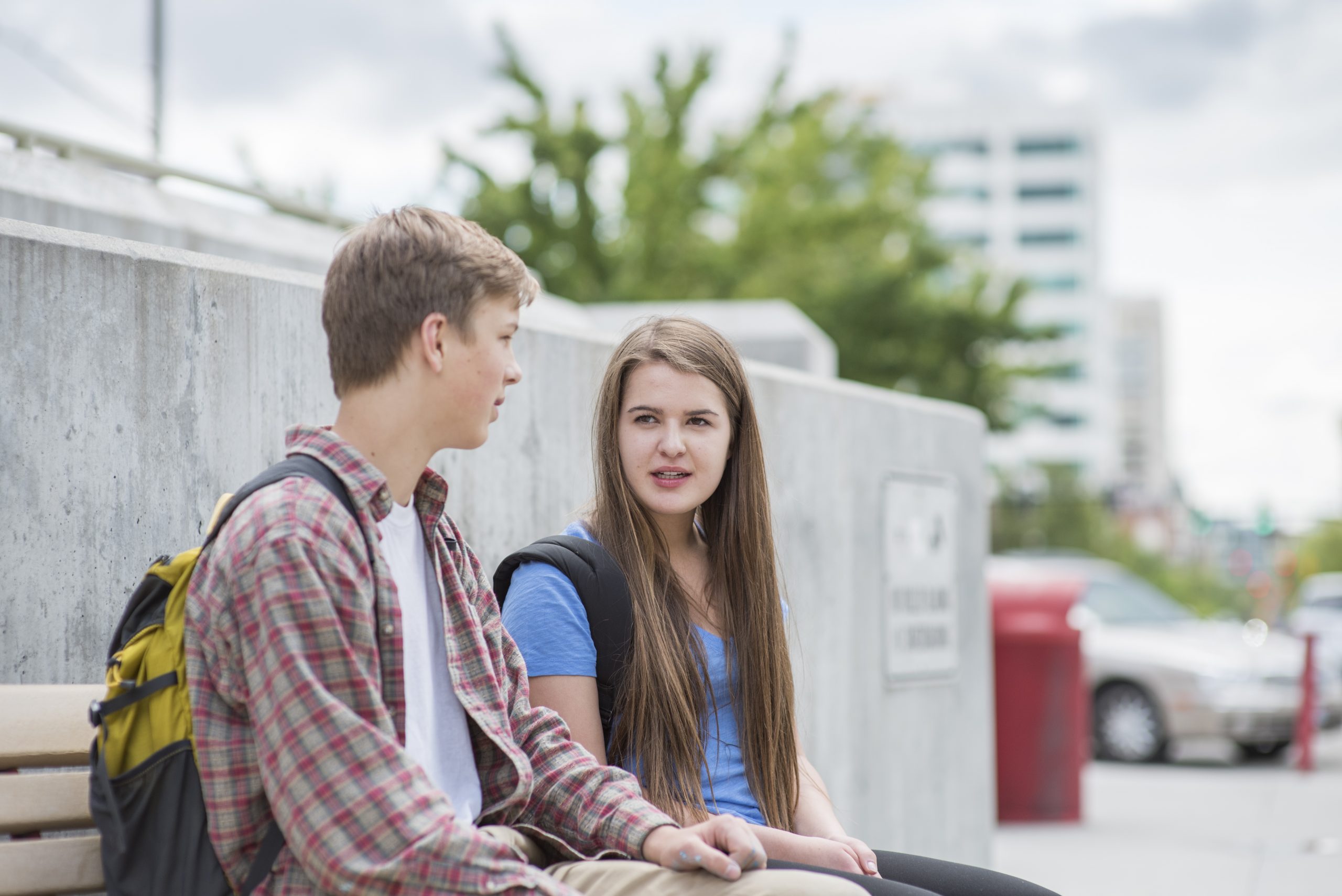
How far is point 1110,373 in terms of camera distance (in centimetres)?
9806

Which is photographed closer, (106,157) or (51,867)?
(51,867)

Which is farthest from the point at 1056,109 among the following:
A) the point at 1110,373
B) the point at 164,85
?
the point at 164,85

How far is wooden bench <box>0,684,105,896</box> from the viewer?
2.14m

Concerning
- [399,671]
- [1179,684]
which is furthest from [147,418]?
[1179,684]

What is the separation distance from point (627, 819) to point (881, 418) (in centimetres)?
363

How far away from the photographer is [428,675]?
221 centimetres

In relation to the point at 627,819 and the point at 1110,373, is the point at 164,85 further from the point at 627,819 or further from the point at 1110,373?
the point at 1110,373

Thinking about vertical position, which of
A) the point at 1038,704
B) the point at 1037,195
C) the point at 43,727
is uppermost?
the point at 1037,195

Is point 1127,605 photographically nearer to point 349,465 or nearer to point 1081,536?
point 349,465

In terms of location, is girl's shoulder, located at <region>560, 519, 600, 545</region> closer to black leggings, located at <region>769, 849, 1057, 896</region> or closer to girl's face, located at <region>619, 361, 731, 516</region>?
girl's face, located at <region>619, 361, 731, 516</region>

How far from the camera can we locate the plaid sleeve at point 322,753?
1.85 meters

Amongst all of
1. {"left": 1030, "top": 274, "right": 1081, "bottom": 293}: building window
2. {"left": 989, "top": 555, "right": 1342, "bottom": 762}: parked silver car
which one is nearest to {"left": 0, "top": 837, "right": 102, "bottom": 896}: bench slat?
{"left": 989, "top": 555, "right": 1342, "bottom": 762}: parked silver car

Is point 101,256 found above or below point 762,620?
above

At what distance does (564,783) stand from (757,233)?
46.4 ft
